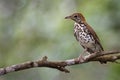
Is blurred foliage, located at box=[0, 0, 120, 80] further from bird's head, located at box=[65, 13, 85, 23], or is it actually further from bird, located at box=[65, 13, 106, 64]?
bird's head, located at box=[65, 13, 85, 23]

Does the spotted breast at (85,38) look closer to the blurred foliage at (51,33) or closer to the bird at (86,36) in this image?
the bird at (86,36)

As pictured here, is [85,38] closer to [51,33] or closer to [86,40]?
[86,40]

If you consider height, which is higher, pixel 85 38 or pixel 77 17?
pixel 77 17

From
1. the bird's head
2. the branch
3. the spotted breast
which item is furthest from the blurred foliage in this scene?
the branch

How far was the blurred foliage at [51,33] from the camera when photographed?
4.20 meters

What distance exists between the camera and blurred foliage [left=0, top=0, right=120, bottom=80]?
4199 millimetres

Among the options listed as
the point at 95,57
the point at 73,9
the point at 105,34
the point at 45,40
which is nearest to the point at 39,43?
the point at 45,40

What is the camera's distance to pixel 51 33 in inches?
179

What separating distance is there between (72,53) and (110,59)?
122cm

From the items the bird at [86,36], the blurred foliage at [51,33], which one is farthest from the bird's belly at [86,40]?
the blurred foliage at [51,33]

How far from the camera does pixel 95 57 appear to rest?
2979 millimetres

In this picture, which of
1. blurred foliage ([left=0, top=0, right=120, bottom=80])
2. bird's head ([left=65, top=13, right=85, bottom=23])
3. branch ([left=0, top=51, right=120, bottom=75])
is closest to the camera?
branch ([left=0, top=51, right=120, bottom=75])

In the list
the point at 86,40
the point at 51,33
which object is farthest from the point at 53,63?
the point at 51,33

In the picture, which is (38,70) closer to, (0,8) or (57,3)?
(57,3)
